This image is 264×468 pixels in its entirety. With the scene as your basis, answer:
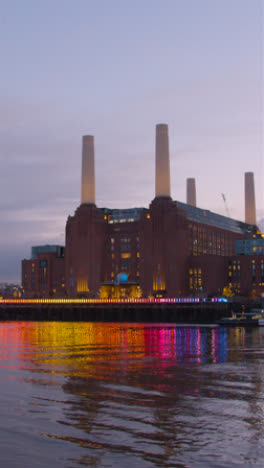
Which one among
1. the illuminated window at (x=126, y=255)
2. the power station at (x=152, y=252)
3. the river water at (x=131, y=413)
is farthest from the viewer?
the illuminated window at (x=126, y=255)

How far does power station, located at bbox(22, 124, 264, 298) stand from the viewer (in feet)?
547

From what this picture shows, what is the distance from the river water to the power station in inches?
4982

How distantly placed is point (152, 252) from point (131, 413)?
147091 millimetres

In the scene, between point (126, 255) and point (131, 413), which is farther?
point (126, 255)

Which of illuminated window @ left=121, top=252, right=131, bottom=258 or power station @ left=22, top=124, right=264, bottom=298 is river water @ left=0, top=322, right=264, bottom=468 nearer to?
power station @ left=22, top=124, right=264, bottom=298

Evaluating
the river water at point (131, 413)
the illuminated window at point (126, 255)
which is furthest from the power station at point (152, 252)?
the river water at point (131, 413)

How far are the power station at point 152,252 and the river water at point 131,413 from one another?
12654 cm

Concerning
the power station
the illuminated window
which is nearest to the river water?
the power station

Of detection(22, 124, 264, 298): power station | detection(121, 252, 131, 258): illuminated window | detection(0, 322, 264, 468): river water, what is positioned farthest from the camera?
detection(121, 252, 131, 258): illuminated window

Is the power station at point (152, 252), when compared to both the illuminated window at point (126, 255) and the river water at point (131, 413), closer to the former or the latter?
the illuminated window at point (126, 255)

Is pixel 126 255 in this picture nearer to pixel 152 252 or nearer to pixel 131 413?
pixel 152 252

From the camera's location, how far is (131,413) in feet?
69.0

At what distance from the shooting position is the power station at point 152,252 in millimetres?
166625

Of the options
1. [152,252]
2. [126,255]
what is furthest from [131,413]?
[126,255]
